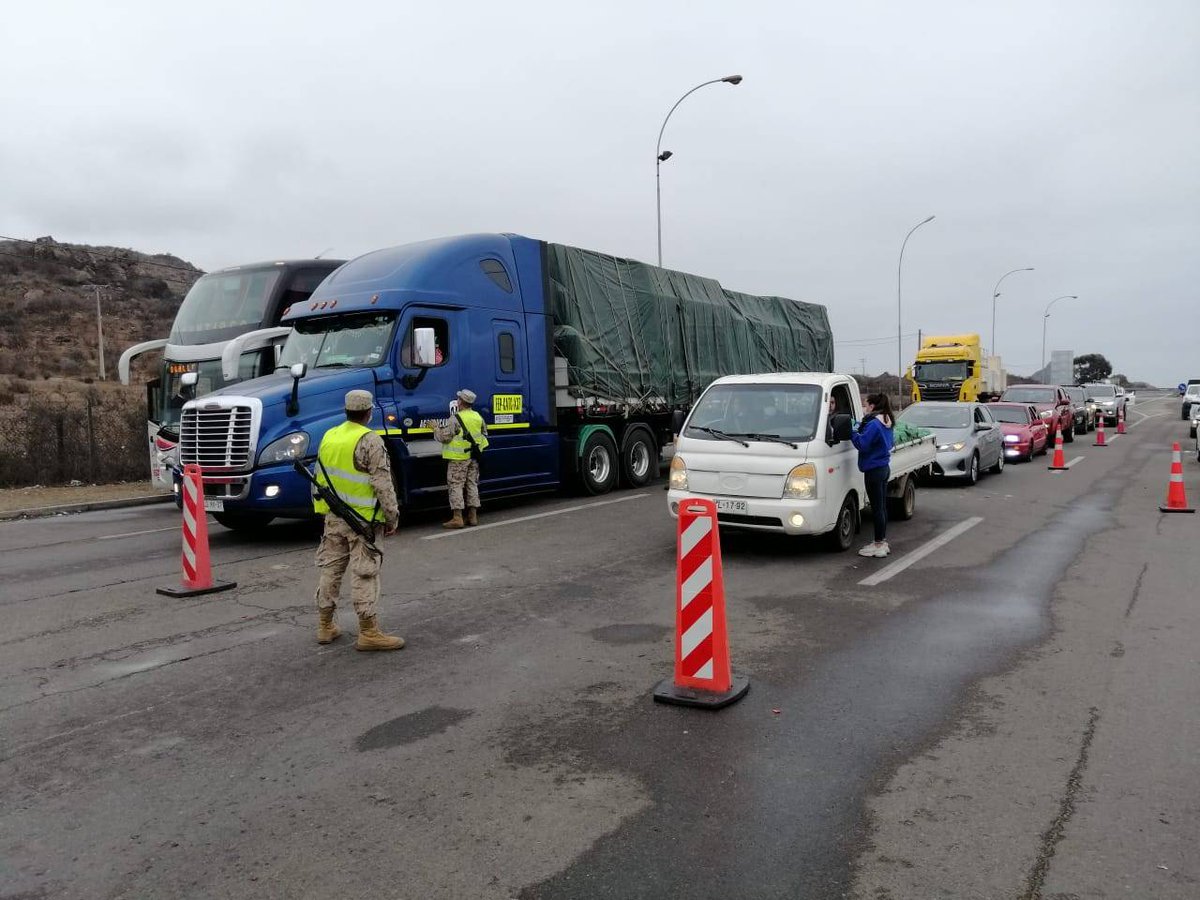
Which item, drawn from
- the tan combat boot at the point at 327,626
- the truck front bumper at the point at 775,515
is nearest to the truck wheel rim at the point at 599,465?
the truck front bumper at the point at 775,515

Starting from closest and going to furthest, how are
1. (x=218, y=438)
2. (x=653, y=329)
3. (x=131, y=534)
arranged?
(x=218, y=438), (x=131, y=534), (x=653, y=329)

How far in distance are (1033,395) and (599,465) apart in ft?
55.8

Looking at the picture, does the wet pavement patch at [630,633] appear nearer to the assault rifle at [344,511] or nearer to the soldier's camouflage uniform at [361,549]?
the soldier's camouflage uniform at [361,549]

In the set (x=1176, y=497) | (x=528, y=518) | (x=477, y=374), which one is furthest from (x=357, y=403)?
(x=1176, y=497)

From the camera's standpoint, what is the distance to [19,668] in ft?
18.8

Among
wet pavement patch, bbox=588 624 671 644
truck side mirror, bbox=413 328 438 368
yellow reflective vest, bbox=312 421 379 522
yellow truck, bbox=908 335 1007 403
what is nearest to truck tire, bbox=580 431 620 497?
truck side mirror, bbox=413 328 438 368

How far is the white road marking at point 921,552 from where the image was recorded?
815cm

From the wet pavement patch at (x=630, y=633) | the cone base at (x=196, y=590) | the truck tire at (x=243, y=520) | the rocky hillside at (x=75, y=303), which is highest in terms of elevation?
the rocky hillside at (x=75, y=303)

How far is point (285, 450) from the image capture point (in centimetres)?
999

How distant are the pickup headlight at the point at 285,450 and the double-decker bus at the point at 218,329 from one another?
12.9 ft

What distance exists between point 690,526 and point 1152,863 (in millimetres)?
2570

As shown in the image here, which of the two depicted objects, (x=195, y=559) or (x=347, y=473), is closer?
(x=347, y=473)

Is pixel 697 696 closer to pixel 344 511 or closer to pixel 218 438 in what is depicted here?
pixel 344 511

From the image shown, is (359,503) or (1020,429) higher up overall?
(359,503)
